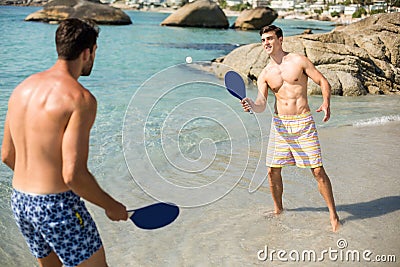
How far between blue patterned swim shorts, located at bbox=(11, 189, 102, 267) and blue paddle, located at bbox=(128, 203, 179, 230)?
35cm

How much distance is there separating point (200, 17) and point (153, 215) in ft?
127

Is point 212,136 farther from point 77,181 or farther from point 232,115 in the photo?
point 77,181

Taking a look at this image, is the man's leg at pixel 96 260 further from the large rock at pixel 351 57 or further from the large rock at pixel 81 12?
the large rock at pixel 81 12

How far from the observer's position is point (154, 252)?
175 inches

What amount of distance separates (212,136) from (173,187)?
8.20ft

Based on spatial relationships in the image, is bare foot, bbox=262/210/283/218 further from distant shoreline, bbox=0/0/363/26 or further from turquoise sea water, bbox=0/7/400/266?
distant shoreline, bbox=0/0/363/26

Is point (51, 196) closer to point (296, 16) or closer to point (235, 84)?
point (235, 84)

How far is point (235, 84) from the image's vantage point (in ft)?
14.8

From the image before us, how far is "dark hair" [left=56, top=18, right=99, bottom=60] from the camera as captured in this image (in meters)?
2.50

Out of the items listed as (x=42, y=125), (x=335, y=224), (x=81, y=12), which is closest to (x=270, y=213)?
(x=335, y=224)

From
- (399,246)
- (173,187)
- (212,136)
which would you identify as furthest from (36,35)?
(399,246)

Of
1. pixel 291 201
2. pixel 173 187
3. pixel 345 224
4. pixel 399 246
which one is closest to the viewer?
pixel 399 246

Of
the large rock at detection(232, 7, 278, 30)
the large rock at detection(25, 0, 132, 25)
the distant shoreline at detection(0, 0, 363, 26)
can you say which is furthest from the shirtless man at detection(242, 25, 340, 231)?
the distant shoreline at detection(0, 0, 363, 26)

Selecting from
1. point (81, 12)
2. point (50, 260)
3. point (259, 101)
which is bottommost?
point (81, 12)
